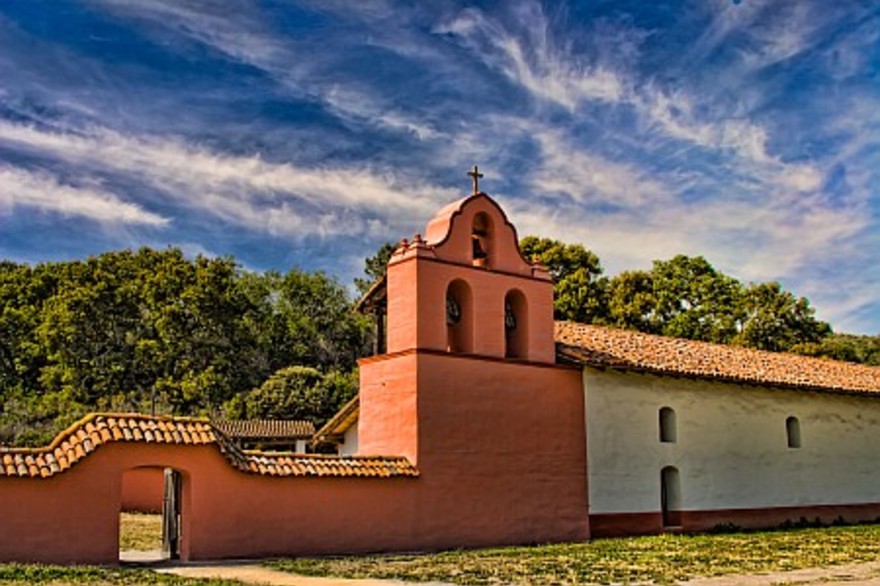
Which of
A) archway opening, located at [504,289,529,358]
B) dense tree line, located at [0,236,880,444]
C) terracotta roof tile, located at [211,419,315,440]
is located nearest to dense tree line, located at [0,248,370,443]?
dense tree line, located at [0,236,880,444]

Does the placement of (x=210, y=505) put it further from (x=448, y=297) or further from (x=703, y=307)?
(x=703, y=307)

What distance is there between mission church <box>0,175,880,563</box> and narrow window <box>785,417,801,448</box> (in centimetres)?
3

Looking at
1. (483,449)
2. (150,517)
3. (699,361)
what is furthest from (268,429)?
(483,449)

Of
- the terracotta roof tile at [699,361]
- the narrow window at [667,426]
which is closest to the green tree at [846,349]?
the terracotta roof tile at [699,361]

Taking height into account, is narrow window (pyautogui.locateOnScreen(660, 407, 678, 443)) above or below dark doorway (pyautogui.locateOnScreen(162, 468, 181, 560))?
above

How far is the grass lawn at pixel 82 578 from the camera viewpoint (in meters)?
11.4

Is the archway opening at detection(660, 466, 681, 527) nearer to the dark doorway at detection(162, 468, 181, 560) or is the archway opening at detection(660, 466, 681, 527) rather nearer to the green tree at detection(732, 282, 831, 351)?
the dark doorway at detection(162, 468, 181, 560)

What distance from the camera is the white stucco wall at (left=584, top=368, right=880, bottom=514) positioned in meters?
20.6

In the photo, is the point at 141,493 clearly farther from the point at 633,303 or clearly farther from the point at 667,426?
the point at 633,303

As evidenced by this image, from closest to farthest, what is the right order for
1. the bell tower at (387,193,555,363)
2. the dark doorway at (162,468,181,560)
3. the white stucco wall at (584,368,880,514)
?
the dark doorway at (162,468,181,560)
the bell tower at (387,193,555,363)
the white stucco wall at (584,368,880,514)

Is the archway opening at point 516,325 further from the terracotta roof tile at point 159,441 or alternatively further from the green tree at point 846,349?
the green tree at point 846,349

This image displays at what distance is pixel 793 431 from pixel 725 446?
318 centimetres

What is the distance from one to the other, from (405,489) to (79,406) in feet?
97.6

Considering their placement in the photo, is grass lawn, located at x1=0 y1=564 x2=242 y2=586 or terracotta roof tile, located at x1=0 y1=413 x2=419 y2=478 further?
terracotta roof tile, located at x1=0 y1=413 x2=419 y2=478
